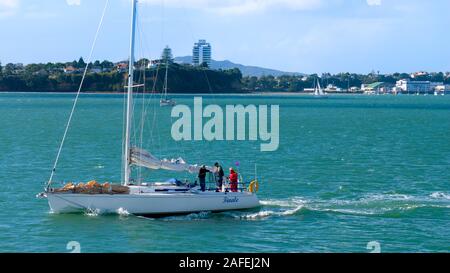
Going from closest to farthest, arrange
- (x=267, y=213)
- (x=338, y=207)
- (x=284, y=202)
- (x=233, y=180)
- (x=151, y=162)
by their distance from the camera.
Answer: (x=267, y=213), (x=233, y=180), (x=338, y=207), (x=151, y=162), (x=284, y=202)

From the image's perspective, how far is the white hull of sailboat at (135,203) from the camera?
32.6 m

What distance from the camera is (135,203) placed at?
3272 cm

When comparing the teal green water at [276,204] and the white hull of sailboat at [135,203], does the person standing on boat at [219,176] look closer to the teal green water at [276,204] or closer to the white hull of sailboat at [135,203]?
the white hull of sailboat at [135,203]

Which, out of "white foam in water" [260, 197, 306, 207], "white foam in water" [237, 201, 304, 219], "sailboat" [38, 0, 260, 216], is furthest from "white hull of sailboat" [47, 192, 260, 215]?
"white foam in water" [260, 197, 306, 207]

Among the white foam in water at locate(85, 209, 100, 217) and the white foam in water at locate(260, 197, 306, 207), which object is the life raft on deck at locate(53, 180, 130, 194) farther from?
the white foam in water at locate(260, 197, 306, 207)

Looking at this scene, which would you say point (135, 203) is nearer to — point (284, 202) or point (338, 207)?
point (284, 202)

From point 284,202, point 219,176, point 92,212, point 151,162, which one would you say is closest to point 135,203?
point 92,212

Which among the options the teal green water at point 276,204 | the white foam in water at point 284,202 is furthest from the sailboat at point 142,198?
the white foam in water at point 284,202

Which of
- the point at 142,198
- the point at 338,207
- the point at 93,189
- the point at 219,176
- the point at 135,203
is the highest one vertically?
the point at 219,176

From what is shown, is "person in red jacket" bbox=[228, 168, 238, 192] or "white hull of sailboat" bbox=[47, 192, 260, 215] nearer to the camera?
"white hull of sailboat" bbox=[47, 192, 260, 215]

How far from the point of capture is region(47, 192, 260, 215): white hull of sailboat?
107 feet

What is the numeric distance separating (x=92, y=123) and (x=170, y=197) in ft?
239
